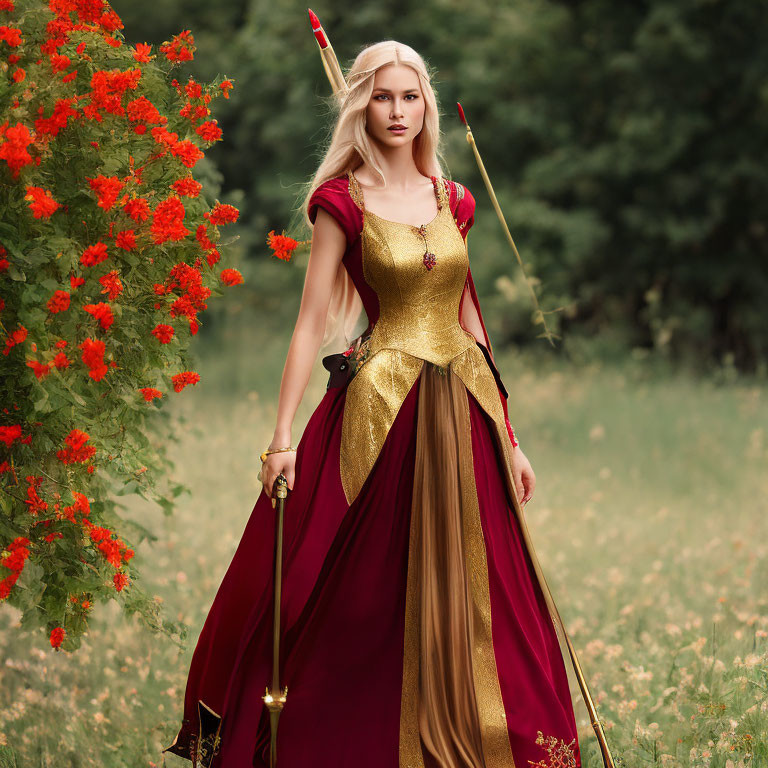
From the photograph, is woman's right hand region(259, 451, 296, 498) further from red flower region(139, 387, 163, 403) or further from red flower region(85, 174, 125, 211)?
red flower region(85, 174, 125, 211)

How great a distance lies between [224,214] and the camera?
3348mm

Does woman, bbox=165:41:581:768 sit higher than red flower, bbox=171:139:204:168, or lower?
lower

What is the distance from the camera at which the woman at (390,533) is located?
312 cm

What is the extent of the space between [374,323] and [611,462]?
6.34 meters

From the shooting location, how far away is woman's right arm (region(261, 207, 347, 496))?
3209mm

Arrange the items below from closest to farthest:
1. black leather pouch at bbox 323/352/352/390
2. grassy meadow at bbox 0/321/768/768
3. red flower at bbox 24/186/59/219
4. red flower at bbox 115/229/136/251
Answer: red flower at bbox 24/186/59/219 < red flower at bbox 115/229/136/251 < black leather pouch at bbox 323/352/352/390 < grassy meadow at bbox 0/321/768/768

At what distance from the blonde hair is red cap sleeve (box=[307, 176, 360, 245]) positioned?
0.24 feet

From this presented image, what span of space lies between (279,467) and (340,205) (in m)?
0.83

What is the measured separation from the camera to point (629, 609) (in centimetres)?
498

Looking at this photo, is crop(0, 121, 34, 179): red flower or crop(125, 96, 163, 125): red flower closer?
crop(0, 121, 34, 179): red flower

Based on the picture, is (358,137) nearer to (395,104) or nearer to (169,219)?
(395,104)

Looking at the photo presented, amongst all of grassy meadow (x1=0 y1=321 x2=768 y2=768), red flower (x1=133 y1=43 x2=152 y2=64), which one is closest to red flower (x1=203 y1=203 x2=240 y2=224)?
red flower (x1=133 y1=43 x2=152 y2=64)

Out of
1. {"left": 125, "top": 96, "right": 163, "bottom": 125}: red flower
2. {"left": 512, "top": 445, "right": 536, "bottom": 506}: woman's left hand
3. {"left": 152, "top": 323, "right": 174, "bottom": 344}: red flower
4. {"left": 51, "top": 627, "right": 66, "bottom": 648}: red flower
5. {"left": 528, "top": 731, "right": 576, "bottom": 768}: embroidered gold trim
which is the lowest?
{"left": 528, "top": 731, "right": 576, "bottom": 768}: embroidered gold trim

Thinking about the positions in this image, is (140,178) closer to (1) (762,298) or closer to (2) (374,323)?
(2) (374,323)
